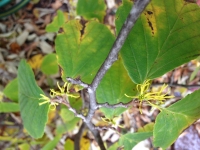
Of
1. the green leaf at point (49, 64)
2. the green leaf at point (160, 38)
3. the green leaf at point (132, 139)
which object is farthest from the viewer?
the green leaf at point (49, 64)

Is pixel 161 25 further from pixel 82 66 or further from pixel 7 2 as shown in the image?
pixel 7 2

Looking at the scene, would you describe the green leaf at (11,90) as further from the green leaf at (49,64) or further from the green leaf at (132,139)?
the green leaf at (132,139)

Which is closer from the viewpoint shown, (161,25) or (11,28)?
(161,25)

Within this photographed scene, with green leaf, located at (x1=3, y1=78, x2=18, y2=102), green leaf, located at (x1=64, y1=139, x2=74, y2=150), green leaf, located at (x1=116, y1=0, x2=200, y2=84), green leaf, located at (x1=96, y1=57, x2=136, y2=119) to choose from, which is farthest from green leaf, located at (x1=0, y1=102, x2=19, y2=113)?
green leaf, located at (x1=116, y1=0, x2=200, y2=84)

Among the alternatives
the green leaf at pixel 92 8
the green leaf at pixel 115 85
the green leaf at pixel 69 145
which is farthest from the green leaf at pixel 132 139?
the green leaf at pixel 92 8

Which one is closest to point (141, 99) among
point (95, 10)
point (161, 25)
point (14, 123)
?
point (161, 25)

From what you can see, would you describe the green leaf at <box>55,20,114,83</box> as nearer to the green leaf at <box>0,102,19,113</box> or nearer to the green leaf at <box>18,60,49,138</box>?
the green leaf at <box>18,60,49,138</box>
